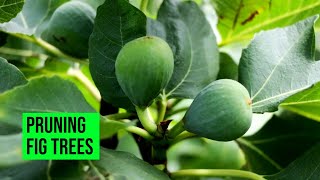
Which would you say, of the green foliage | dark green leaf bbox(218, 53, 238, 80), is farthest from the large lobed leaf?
dark green leaf bbox(218, 53, 238, 80)

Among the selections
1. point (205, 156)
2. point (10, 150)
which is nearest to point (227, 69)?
point (10, 150)

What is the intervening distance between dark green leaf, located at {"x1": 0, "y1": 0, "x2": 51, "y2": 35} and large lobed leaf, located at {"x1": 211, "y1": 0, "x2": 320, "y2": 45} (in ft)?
1.39

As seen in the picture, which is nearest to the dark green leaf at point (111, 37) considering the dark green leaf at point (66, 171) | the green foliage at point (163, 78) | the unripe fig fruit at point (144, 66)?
the green foliage at point (163, 78)

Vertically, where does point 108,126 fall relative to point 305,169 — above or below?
above

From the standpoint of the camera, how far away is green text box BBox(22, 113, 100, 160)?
2.71 feet

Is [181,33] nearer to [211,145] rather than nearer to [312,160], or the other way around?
[312,160]

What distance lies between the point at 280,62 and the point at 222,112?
288 mm

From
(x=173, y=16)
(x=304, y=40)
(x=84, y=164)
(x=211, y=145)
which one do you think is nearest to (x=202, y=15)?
(x=173, y=16)

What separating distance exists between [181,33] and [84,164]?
1.32 feet

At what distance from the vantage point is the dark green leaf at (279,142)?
1.33 m

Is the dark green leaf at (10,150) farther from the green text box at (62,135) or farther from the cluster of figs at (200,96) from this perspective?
the cluster of figs at (200,96)

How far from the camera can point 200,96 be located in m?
0.92

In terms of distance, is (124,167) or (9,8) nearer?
(124,167)

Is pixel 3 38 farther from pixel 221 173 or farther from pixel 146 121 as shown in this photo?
pixel 221 173
